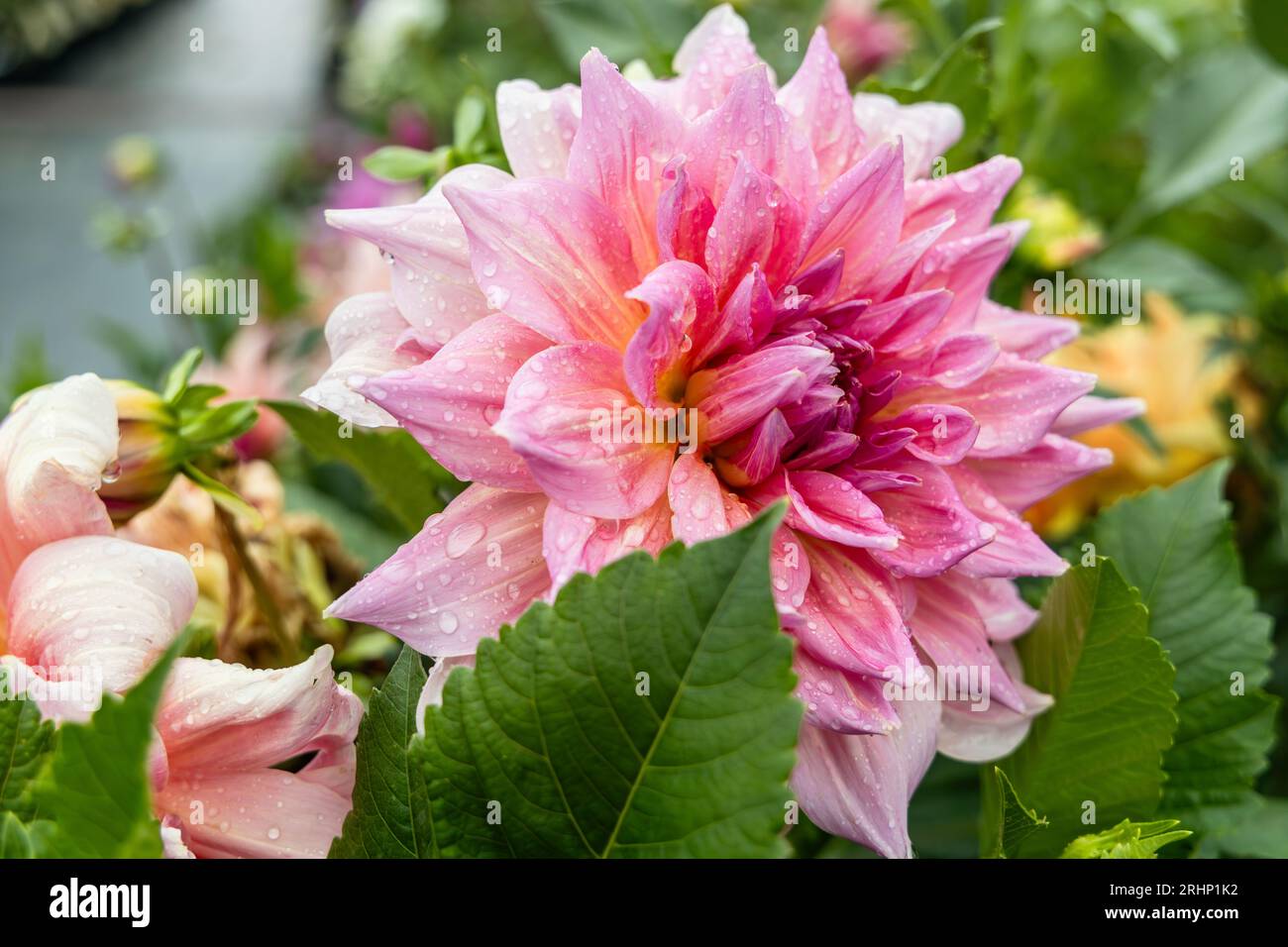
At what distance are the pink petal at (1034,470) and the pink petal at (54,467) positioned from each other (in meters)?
0.27

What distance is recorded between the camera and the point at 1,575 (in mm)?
331

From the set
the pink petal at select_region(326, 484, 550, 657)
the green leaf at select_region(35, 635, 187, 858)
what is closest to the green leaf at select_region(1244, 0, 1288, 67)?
the pink petal at select_region(326, 484, 550, 657)

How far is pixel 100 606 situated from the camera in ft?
0.98

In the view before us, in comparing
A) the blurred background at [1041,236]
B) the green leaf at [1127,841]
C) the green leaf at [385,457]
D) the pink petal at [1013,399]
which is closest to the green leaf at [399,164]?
the blurred background at [1041,236]

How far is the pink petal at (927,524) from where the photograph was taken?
32 cm

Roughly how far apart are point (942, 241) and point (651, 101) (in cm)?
10

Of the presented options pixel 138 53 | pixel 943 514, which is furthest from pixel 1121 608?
pixel 138 53

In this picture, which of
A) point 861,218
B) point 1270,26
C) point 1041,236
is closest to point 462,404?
point 861,218

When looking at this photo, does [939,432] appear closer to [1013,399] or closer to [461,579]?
[1013,399]

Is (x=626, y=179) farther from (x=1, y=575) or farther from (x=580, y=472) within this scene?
(x=1, y=575)

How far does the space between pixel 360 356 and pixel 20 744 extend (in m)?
0.13

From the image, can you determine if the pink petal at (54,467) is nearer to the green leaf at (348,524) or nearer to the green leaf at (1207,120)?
the green leaf at (348,524)

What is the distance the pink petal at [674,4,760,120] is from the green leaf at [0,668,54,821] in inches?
10.0

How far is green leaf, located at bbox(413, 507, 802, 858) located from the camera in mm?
255
